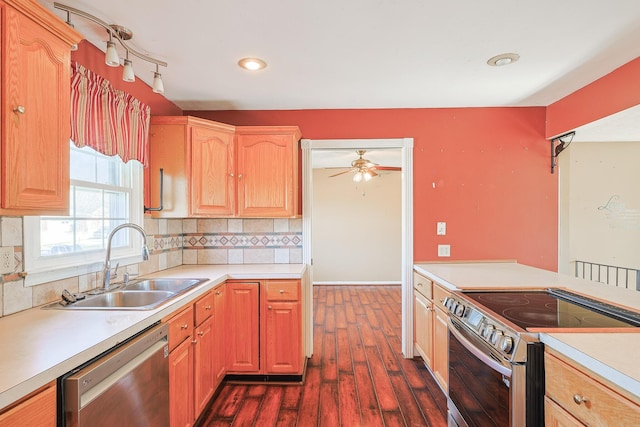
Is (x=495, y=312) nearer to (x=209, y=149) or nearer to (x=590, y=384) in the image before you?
(x=590, y=384)

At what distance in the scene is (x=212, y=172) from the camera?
2605 millimetres

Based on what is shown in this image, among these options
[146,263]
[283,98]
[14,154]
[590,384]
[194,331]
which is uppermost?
[283,98]

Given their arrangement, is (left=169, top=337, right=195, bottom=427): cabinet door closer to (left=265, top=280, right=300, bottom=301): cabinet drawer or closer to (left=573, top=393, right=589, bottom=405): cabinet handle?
(left=265, top=280, right=300, bottom=301): cabinet drawer

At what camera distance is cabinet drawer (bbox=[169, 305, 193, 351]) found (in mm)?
1636

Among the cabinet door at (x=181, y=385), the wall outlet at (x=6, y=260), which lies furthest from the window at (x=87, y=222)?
the cabinet door at (x=181, y=385)

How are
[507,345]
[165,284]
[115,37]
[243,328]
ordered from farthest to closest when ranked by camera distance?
[243,328] → [165,284] → [115,37] → [507,345]

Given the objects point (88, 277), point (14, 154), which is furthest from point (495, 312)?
point (88, 277)

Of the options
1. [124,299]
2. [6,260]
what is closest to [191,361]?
[124,299]

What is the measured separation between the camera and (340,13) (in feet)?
5.20

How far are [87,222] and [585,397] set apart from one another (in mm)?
2555

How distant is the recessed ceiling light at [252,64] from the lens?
206 centimetres

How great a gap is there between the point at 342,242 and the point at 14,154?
522cm

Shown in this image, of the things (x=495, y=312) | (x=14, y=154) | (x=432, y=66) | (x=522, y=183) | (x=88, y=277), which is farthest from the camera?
(x=522, y=183)

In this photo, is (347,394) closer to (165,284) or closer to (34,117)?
(165,284)
